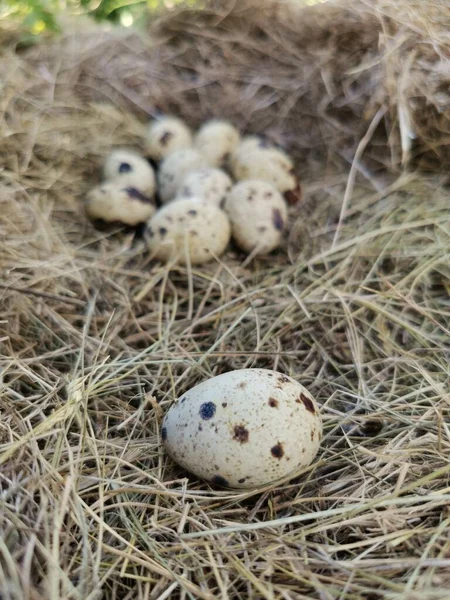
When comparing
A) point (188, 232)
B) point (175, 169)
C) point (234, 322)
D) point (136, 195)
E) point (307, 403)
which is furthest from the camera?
point (175, 169)

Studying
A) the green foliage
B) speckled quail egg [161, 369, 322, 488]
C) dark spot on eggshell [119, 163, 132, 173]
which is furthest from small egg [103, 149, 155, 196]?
speckled quail egg [161, 369, 322, 488]

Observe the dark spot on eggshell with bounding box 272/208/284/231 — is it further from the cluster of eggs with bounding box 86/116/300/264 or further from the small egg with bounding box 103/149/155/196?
the small egg with bounding box 103/149/155/196

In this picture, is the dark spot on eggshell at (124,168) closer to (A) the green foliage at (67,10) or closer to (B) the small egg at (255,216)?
(B) the small egg at (255,216)

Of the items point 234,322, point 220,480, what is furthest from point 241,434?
point 234,322

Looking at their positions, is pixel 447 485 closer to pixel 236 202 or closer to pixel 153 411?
pixel 153 411

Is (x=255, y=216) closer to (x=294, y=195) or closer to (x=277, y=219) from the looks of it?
(x=277, y=219)

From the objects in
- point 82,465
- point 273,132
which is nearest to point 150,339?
point 82,465

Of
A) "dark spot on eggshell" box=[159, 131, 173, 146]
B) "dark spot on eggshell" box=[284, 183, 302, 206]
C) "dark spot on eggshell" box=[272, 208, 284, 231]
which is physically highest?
"dark spot on eggshell" box=[159, 131, 173, 146]
